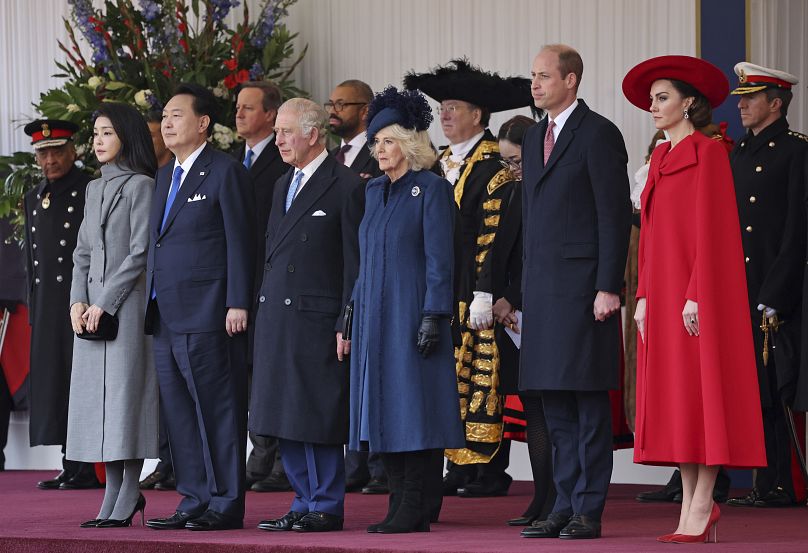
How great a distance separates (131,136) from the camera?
5.46m

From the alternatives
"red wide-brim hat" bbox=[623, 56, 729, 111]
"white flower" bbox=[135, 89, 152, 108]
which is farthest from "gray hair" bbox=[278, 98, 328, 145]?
"white flower" bbox=[135, 89, 152, 108]

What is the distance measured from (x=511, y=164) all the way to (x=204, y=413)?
196 centimetres

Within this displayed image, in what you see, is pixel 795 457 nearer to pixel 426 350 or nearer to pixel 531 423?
pixel 531 423

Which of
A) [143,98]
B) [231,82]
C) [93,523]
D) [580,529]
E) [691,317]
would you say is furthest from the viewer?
[231,82]

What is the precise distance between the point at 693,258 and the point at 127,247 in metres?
2.06

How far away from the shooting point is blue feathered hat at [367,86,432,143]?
505cm

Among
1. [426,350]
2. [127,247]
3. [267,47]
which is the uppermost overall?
[267,47]

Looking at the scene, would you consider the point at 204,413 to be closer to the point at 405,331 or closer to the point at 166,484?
the point at 405,331

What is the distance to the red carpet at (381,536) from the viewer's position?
14.6ft

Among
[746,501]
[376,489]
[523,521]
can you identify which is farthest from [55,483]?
[746,501]

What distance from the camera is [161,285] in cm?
523

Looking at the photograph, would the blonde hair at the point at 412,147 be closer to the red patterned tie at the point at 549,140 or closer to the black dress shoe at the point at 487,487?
the red patterned tie at the point at 549,140

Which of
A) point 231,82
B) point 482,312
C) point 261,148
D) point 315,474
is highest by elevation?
point 231,82

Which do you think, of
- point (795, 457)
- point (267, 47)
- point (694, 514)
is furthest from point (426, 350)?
point (267, 47)
